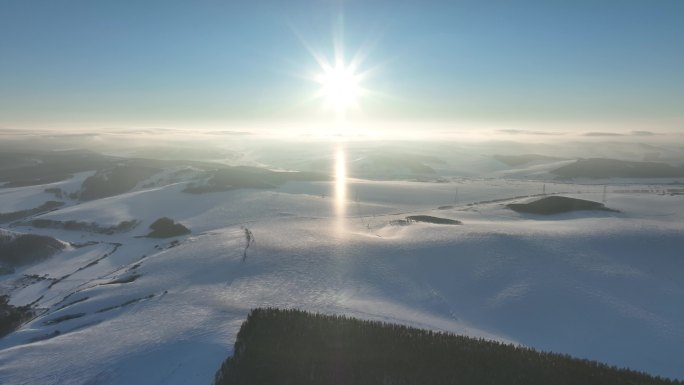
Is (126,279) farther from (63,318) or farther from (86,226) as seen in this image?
(86,226)

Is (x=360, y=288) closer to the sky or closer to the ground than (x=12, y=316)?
closer to the sky

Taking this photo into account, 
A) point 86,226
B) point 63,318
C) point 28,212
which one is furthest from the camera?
point 28,212

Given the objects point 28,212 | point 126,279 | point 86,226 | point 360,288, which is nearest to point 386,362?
point 360,288

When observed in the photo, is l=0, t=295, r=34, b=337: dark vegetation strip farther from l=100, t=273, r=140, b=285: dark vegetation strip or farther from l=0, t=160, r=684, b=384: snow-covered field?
l=100, t=273, r=140, b=285: dark vegetation strip

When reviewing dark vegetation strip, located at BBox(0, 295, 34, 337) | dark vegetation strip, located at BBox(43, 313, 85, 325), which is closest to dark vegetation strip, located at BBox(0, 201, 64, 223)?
dark vegetation strip, located at BBox(0, 295, 34, 337)

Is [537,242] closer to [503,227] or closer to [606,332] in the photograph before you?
[503,227]

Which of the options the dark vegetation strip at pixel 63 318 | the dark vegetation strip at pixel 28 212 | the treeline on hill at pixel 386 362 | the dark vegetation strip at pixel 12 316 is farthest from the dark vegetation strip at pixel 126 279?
the dark vegetation strip at pixel 28 212

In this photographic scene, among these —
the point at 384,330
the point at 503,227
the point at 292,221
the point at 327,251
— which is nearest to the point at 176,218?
the point at 292,221
